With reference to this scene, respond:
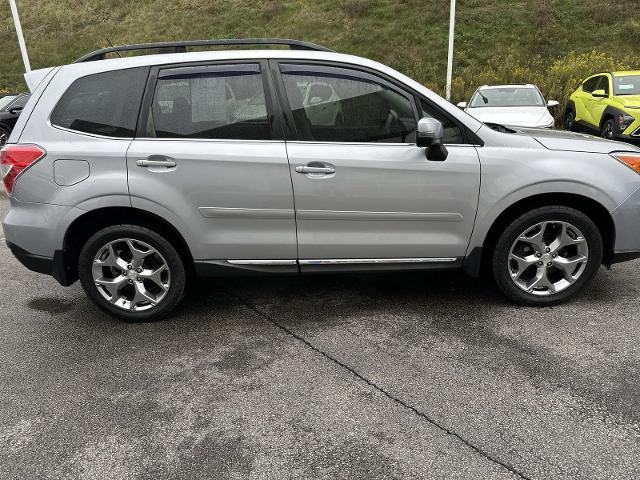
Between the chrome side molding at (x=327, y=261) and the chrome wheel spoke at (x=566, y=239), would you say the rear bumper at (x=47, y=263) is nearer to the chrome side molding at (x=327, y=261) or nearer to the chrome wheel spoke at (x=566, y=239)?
the chrome side molding at (x=327, y=261)

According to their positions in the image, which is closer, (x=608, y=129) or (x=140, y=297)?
(x=140, y=297)

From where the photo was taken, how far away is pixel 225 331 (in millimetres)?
3539

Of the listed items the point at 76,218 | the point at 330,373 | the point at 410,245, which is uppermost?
the point at 76,218

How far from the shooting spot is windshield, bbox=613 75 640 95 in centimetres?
988

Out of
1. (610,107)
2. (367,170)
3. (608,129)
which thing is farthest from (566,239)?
(610,107)

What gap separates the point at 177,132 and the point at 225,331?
1.35 m

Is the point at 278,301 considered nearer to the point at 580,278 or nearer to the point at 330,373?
the point at 330,373

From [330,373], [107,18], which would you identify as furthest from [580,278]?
[107,18]

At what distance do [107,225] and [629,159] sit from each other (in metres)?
3.53

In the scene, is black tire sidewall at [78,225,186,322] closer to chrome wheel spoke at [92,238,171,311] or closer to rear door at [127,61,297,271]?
chrome wheel spoke at [92,238,171,311]

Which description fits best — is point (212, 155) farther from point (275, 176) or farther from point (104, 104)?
point (104, 104)

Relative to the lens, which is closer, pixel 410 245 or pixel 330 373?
pixel 330 373

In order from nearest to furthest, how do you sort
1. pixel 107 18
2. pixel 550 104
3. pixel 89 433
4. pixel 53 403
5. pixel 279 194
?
1. pixel 89 433
2. pixel 53 403
3. pixel 279 194
4. pixel 550 104
5. pixel 107 18

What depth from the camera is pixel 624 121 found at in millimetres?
9039
